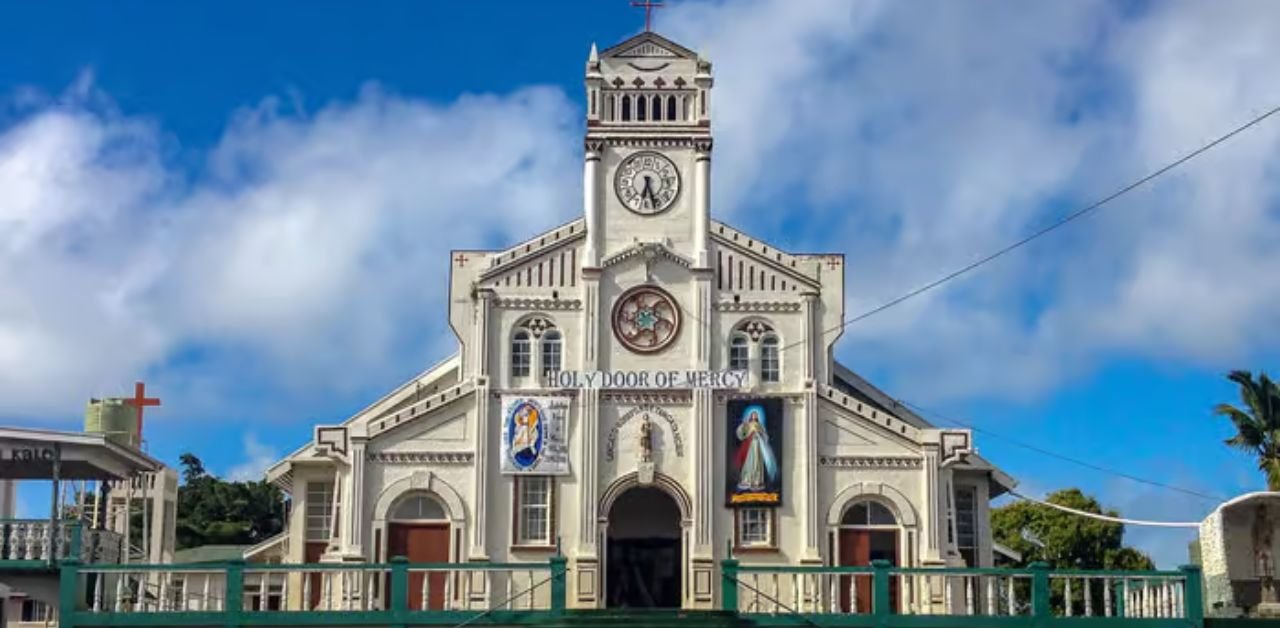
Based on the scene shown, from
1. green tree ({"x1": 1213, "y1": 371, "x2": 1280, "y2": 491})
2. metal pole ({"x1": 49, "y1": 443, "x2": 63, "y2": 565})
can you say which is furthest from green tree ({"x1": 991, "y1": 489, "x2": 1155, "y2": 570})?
metal pole ({"x1": 49, "y1": 443, "x2": 63, "y2": 565})

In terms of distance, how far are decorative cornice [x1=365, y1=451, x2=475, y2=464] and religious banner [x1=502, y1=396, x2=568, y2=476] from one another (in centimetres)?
90

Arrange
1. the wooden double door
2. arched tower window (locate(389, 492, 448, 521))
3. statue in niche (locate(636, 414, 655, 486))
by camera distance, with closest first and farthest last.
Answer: arched tower window (locate(389, 492, 448, 521)) → statue in niche (locate(636, 414, 655, 486)) → the wooden double door

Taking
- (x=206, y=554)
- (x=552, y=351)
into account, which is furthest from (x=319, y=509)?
(x=206, y=554)

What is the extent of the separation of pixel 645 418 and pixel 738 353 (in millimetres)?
2550

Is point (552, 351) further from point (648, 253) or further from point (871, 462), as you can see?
point (871, 462)

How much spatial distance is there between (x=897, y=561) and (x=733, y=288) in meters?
6.93

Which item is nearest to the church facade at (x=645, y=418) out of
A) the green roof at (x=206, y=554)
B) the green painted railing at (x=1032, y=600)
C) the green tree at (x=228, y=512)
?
the green painted railing at (x=1032, y=600)

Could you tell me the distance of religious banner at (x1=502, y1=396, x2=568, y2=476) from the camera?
116 ft

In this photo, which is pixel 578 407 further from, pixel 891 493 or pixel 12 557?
pixel 12 557

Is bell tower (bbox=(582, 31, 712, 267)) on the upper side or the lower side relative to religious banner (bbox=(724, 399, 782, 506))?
upper

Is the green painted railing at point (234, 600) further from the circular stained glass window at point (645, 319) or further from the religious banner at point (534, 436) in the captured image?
the circular stained glass window at point (645, 319)

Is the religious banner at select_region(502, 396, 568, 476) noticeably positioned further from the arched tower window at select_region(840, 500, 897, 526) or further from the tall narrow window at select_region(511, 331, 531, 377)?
the arched tower window at select_region(840, 500, 897, 526)

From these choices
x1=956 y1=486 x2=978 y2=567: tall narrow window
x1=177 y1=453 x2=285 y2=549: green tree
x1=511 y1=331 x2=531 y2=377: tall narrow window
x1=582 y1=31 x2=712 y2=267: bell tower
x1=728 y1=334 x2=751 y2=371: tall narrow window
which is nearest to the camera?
x1=511 y1=331 x2=531 y2=377: tall narrow window

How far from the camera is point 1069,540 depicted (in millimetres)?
55812
